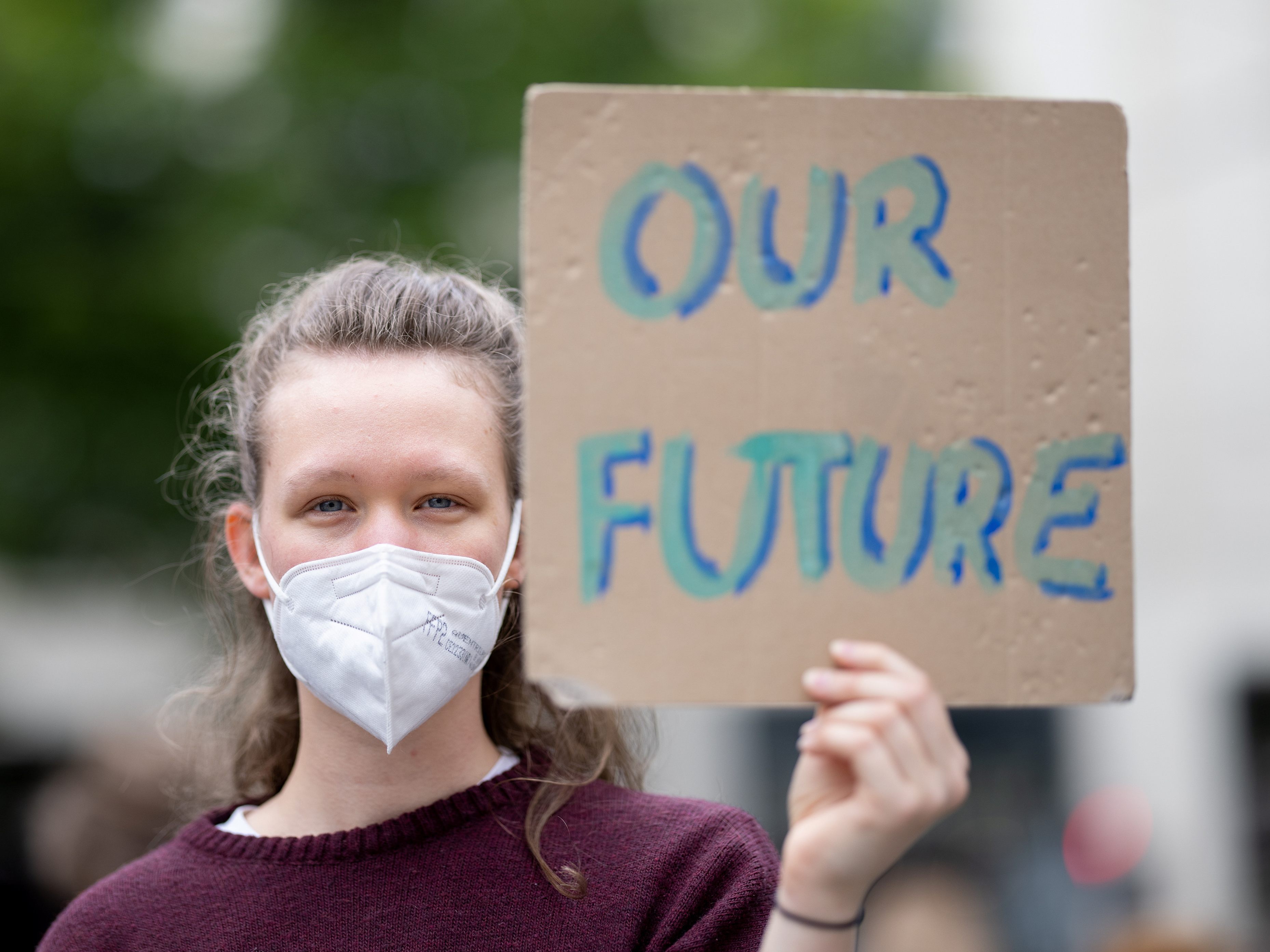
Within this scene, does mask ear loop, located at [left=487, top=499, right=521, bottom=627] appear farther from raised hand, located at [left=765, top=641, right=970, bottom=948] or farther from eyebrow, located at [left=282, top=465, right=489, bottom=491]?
raised hand, located at [left=765, top=641, right=970, bottom=948]

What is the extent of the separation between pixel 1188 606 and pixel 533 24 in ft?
24.1

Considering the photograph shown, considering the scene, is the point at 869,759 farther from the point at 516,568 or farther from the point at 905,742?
the point at 516,568

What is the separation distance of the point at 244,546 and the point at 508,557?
19.9 inches

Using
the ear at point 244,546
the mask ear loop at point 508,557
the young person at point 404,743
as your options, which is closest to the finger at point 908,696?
the young person at point 404,743

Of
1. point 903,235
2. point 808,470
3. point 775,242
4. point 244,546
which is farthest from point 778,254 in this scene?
point 244,546

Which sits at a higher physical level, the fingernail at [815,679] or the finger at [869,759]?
the fingernail at [815,679]

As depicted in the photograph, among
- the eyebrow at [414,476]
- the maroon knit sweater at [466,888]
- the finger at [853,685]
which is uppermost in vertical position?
the eyebrow at [414,476]

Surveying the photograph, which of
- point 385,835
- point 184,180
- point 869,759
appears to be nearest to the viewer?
point 869,759

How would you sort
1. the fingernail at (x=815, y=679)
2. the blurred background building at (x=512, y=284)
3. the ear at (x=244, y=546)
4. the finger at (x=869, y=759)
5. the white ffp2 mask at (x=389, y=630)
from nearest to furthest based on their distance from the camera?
the finger at (x=869, y=759), the fingernail at (x=815, y=679), the white ffp2 mask at (x=389, y=630), the ear at (x=244, y=546), the blurred background building at (x=512, y=284)

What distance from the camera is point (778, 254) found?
1.81 metres

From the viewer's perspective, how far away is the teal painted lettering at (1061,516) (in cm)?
180

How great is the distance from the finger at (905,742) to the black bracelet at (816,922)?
19 cm

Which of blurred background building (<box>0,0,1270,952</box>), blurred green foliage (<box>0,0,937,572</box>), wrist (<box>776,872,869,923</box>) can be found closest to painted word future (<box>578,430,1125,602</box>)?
wrist (<box>776,872,869,923</box>)

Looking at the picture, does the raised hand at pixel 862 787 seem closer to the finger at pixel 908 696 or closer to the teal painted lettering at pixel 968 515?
the finger at pixel 908 696
